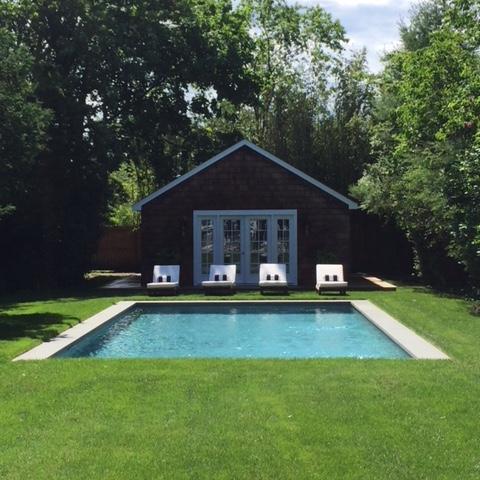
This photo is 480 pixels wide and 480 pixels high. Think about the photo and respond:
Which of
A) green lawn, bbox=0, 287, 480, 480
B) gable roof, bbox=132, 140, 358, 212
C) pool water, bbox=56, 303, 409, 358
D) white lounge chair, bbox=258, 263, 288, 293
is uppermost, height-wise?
gable roof, bbox=132, 140, 358, 212

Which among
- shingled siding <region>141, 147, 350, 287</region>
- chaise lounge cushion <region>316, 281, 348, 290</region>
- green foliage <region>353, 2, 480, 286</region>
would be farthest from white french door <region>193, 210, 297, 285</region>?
green foliage <region>353, 2, 480, 286</region>

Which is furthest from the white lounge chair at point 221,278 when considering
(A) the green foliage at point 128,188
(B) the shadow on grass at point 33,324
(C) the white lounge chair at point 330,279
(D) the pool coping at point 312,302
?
(A) the green foliage at point 128,188

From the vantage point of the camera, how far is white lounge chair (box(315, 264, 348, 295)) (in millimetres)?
18947

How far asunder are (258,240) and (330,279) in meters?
3.25

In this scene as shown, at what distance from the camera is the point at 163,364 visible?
9477mm

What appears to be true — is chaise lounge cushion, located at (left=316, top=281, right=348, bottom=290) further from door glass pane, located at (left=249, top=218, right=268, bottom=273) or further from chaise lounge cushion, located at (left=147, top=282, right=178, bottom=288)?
chaise lounge cushion, located at (left=147, top=282, right=178, bottom=288)

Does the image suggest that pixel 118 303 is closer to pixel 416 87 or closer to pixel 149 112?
pixel 416 87

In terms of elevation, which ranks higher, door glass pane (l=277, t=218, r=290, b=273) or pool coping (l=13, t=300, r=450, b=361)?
door glass pane (l=277, t=218, r=290, b=273)

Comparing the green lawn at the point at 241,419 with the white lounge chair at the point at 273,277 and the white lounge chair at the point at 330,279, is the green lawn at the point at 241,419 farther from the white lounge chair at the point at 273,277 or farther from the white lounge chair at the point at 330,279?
the white lounge chair at the point at 273,277

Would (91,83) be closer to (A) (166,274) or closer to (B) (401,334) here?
(A) (166,274)

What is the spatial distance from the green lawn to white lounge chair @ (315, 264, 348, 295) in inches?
330

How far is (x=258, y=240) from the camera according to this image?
21875 mm

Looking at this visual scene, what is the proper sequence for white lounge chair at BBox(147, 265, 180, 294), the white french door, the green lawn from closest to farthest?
the green lawn
white lounge chair at BBox(147, 265, 180, 294)
the white french door

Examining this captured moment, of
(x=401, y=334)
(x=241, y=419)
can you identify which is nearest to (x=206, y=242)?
(x=401, y=334)
